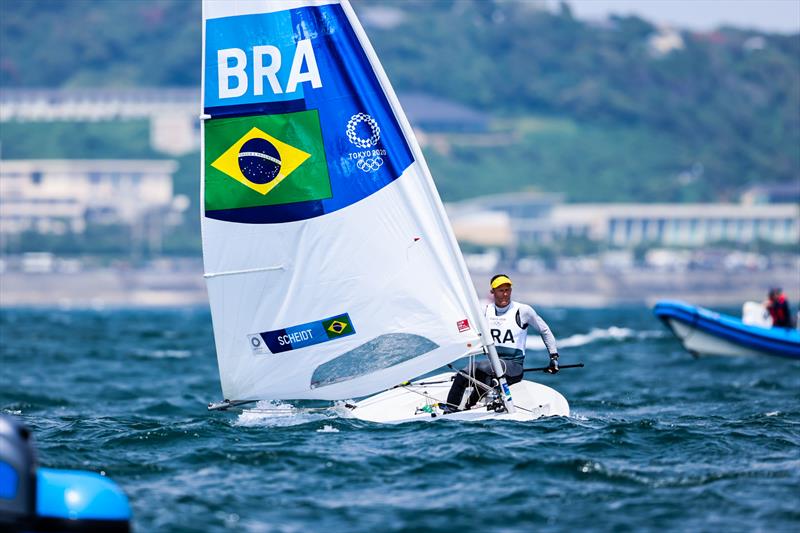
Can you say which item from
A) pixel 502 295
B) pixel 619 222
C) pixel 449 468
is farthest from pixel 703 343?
pixel 619 222

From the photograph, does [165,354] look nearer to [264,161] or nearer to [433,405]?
[433,405]

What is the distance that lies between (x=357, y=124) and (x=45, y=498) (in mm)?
5846

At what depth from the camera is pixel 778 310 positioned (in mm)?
29703

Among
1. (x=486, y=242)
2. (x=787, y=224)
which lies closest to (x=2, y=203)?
(x=486, y=242)

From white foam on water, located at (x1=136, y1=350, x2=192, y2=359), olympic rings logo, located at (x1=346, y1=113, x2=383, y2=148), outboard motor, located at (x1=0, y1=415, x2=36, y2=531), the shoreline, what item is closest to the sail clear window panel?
olympic rings logo, located at (x1=346, y1=113, x2=383, y2=148)

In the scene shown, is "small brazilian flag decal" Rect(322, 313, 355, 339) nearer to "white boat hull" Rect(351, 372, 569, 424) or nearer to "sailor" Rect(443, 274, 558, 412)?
"white boat hull" Rect(351, 372, 569, 424)

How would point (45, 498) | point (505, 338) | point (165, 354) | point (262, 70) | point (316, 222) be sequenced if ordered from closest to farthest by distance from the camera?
point (45, 498), point (262, 70), point (316, 222), point (505, 338), point (165, 354)

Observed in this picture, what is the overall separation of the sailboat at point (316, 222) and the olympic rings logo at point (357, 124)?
1 centimetres

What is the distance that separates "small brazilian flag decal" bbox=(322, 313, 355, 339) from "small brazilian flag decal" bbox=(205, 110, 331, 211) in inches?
48.9

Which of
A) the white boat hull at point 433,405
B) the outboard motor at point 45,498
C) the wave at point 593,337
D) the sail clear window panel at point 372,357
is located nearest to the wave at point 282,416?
the white boat hull at point 433,405

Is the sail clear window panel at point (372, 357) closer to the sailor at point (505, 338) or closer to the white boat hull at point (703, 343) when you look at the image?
the sailor at point (505, 338)

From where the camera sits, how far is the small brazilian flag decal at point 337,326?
14789 mm

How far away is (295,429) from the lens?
15156 millimetres

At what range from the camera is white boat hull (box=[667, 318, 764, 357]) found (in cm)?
3073
